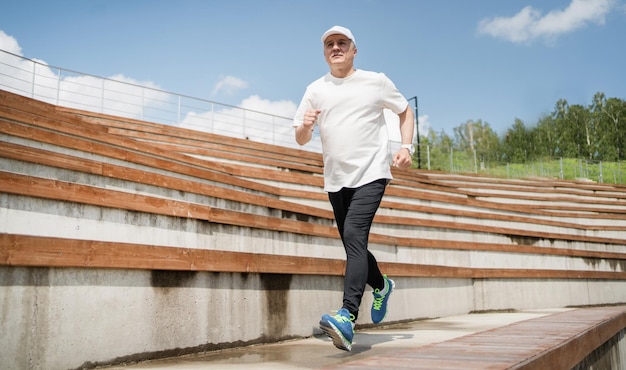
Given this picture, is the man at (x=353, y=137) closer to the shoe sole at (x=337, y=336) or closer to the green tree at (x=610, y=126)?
the shoe sole at (x=337, y=336)

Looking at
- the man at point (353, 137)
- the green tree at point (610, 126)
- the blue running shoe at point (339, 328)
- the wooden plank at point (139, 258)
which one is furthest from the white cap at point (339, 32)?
the green tree at point (610, 126)

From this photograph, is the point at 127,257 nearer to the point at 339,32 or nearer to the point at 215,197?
the point at 339,32

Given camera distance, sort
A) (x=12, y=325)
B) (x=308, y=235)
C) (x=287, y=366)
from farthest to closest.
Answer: (x=308, y=235)
(x=287, y=366)
(x=12, y=325)

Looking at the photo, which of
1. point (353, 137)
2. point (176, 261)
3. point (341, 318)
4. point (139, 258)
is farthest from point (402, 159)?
point (139, 258)

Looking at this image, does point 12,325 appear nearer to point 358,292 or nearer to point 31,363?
point 31,363

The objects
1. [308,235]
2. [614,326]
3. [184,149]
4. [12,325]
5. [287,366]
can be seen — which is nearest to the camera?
[12,325]

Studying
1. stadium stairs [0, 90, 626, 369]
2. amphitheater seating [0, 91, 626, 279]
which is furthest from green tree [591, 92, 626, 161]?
stadium stairs [0, 90, 626, 369]

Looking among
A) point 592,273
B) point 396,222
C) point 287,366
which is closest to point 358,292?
point 287,366

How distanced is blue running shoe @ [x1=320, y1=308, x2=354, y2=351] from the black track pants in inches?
6.1

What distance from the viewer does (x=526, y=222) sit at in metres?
8.72

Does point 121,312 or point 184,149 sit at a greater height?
point 184,149

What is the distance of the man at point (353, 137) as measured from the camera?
10.0 ft

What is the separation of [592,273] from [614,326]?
3614 mm

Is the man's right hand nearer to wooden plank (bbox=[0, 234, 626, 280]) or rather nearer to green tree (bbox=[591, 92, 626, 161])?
wooden plank (bbox=[0, 234, 626, 280])
